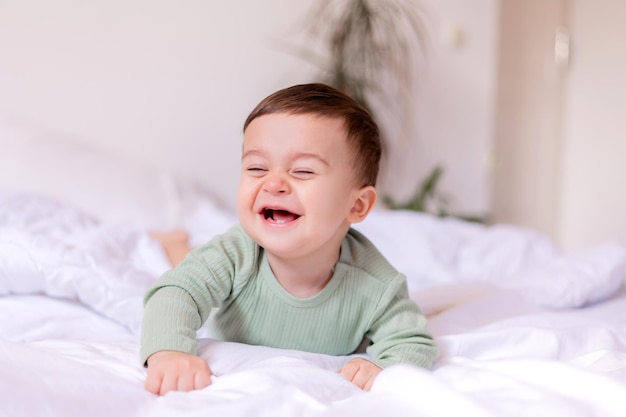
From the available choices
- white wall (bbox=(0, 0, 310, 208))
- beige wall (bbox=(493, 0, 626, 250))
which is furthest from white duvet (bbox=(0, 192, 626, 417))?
beige wall (bbox=(493, 0, 626, 250))

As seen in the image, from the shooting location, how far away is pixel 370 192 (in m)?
1.18

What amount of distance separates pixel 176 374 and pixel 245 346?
187 millimetres

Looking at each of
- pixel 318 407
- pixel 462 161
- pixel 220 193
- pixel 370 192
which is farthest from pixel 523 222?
pixel 318 407

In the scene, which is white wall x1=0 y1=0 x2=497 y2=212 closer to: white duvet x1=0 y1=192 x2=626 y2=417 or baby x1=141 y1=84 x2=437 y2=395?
white duvet x1=0 y1=192 x2=626 y2=417

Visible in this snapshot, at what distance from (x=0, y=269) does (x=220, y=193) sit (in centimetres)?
148

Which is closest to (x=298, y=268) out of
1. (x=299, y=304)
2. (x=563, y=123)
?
(x=299, y=304)

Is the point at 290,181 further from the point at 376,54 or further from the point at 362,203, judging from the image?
the point at 376,54

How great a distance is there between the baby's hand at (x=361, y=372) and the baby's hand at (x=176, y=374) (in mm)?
193

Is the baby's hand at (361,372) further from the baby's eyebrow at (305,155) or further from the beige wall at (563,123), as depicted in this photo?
the beige wall at (563,123)

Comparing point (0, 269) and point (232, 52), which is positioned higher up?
point (232, 52)

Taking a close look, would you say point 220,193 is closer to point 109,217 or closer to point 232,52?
point 232,52

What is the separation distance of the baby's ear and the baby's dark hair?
1 cm

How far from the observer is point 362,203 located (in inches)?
46.6

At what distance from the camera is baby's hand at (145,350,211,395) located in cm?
93
